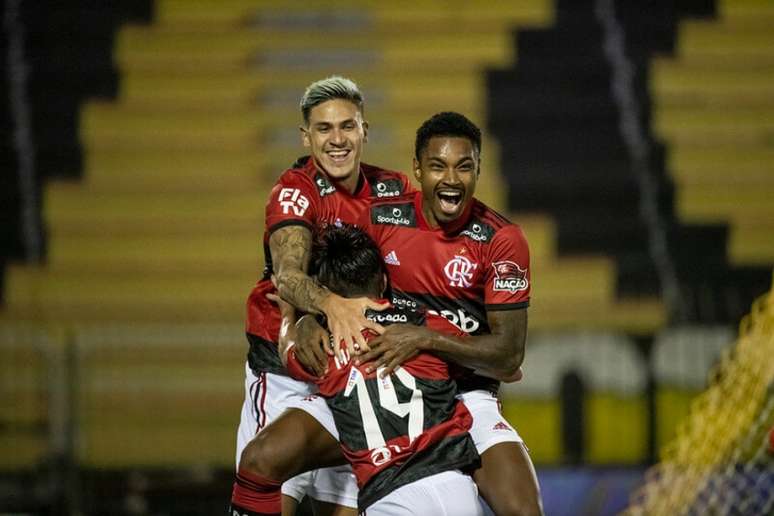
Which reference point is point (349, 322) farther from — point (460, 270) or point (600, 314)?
point (600, 314)

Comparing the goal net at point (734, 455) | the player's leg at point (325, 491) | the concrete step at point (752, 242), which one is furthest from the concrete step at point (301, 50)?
the player's leg at point (325, 491)

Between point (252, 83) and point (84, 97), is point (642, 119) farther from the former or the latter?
point (84, 97)

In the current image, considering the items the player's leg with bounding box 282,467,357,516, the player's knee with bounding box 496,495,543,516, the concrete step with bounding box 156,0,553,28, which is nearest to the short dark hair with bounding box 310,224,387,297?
the player's knee with bounding box 496,495,543,516

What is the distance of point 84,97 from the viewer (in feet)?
33.5

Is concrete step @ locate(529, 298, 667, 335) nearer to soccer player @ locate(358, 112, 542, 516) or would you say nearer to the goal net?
the goal net

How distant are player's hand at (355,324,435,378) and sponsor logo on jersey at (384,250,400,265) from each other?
0.39 meters

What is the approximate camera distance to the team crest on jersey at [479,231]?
13.9ft

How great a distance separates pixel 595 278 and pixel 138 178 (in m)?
3.96

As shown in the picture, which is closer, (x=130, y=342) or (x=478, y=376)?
(x=478, y=376)

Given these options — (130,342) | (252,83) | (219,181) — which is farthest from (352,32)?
(130,342)

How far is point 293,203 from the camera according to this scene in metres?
4.54

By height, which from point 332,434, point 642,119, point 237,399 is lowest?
point 237,399

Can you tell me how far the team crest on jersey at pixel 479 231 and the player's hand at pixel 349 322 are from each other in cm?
45

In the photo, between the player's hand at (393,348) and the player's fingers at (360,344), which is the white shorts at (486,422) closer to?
the player's hand at (393,348)
